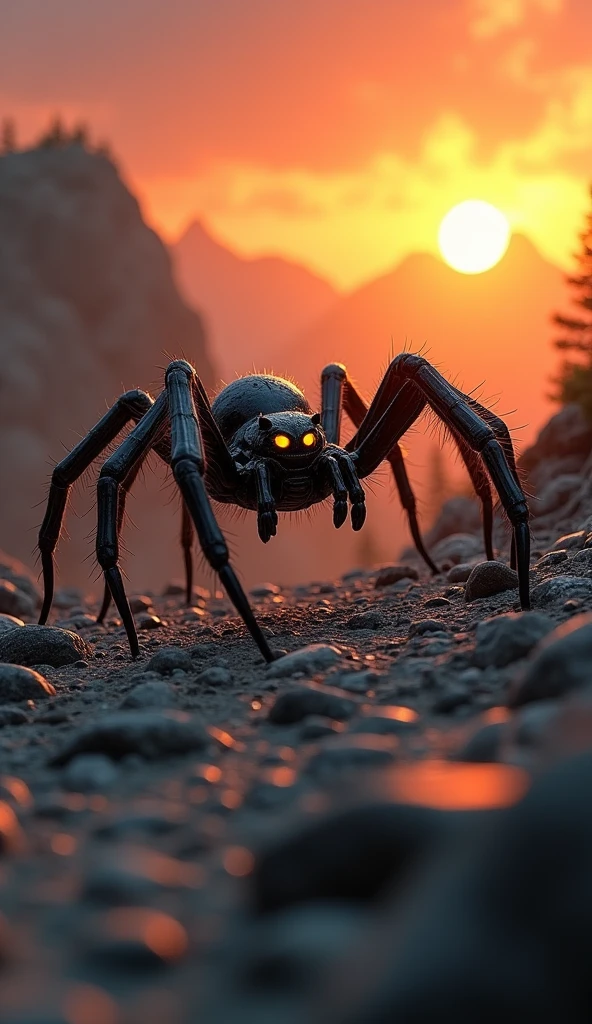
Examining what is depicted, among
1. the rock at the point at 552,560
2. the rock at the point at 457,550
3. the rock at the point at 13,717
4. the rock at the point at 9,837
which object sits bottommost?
the rock at the point at 13,717

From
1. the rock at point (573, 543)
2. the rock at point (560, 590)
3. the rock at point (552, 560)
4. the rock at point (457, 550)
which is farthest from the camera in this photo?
the rock at point (457, 550)

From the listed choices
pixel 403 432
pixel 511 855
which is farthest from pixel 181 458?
pixel 511 855

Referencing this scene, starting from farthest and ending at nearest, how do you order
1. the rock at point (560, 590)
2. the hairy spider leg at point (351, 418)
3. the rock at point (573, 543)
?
the hairy spider leg at point (351, 418) → the rock at point (573, 543) → the rock at point (560, 590)

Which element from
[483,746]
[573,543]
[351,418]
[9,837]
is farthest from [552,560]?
[9,837]

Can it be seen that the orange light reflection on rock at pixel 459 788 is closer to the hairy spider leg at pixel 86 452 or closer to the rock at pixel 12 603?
the hairy spider leg at pixel 86 452

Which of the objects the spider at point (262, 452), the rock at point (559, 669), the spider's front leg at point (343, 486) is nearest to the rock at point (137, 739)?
the rock at point (559, 669)

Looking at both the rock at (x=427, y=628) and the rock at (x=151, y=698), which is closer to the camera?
the rock at (x=151, y=698)
